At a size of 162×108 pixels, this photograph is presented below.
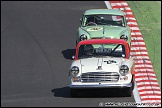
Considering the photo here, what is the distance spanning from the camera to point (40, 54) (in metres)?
22.4

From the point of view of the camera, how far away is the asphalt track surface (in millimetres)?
17156

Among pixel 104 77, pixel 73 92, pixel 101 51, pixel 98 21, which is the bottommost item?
pixel 73 92

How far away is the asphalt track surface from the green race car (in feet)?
3.13

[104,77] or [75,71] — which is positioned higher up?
[75,71]

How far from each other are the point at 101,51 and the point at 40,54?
4345 millimetres

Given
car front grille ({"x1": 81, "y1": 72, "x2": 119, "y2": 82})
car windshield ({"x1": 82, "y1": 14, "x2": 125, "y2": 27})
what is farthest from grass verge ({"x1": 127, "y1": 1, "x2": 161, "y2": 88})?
car front grille ({"x1": 81, "y1": 72, "x2": 119, "y2": 82})

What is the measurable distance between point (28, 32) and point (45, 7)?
12.5 ft

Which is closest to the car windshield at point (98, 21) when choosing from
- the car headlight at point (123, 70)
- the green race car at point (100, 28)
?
the green race car at point (100, 28)

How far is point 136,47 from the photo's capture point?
2333 cm

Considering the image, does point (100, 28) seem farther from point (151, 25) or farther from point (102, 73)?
point (102, 73)

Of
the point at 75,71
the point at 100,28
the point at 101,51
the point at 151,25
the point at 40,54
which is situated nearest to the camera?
the point at 75,71

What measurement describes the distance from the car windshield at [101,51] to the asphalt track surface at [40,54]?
1.02 m

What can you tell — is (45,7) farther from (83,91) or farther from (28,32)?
(83,91)

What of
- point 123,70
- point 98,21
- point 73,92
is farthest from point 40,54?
point 123,70
